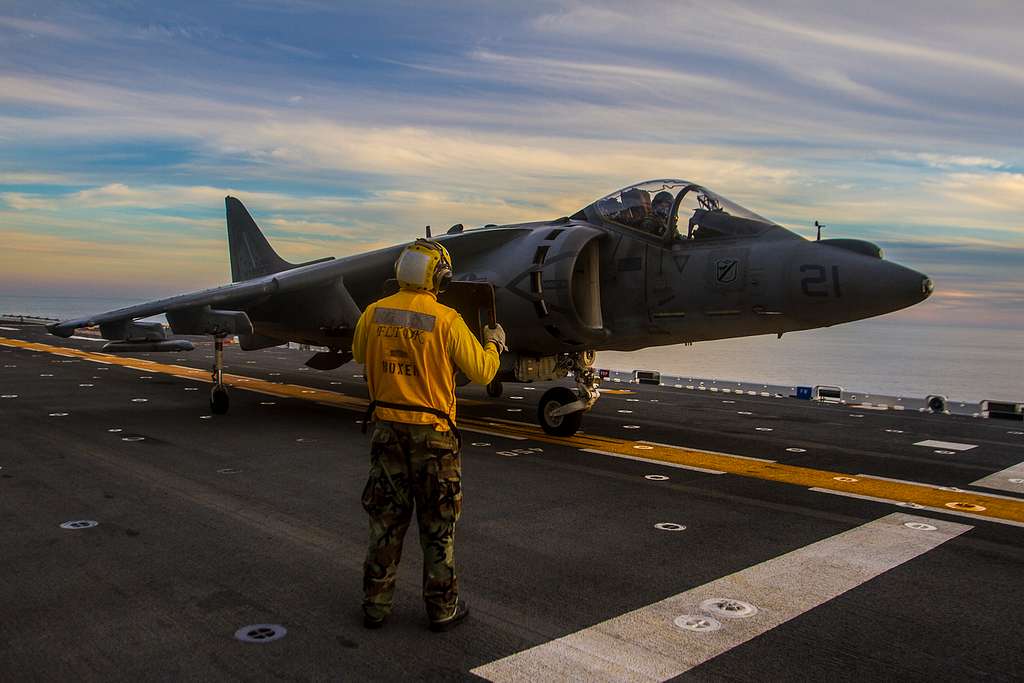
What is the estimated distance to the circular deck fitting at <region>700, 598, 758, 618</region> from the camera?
4.88m

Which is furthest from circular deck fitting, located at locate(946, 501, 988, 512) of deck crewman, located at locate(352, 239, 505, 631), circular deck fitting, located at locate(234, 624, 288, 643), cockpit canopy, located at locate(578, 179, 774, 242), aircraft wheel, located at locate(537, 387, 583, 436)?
circular deck fitting, located at locate(234, 624, 288, 643)

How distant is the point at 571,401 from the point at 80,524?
7.01 meters

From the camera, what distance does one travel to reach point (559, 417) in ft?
39.0

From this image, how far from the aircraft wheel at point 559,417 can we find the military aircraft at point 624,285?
22 mm

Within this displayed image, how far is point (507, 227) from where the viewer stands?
41.4 feet

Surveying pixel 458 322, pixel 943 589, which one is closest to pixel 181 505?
pixel 458 322

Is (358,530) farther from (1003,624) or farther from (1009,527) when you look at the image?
(1009,527)

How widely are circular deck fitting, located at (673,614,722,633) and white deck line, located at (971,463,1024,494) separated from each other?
5989 millimetres

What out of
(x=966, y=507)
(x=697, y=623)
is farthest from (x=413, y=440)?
(x=966, y=507)

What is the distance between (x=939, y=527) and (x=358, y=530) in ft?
17.4

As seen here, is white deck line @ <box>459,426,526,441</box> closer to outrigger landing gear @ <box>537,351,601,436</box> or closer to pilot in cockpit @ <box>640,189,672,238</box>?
outrigger landing gear @ <box>537,351,601,436</box>

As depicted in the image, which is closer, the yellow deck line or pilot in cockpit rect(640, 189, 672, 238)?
the yellow deck line

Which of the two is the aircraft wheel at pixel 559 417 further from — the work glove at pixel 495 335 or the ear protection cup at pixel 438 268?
the ear protection cup at pixel 438 268

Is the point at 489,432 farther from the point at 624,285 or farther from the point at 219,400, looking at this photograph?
the point at 219,400
